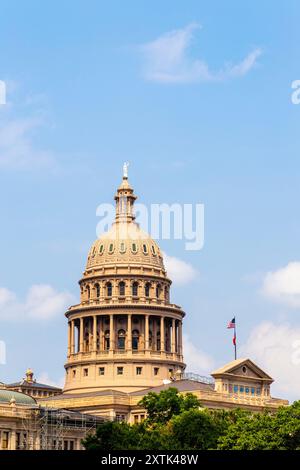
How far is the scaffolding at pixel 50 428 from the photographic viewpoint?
16638cm

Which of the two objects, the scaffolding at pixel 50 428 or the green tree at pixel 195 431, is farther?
the scaffolding at pixel 50 428

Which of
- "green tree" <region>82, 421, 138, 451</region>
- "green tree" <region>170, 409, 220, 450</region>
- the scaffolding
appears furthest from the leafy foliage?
"green tree" <region>82, 421, 138, 451</region>

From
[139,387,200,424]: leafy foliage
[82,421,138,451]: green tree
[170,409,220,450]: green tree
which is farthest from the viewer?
[139,387,200,424]: leafy foliage

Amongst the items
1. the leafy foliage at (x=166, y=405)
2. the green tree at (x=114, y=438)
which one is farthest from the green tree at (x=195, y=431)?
the leafy foliage at (x=166, y=405)

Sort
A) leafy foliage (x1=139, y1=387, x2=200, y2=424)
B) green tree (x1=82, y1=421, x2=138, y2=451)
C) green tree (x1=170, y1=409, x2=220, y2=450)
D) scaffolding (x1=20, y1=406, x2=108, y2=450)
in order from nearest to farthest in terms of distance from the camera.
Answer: green tree (x1=82, y1=421, x2=138, y2=451) → green tree (x1=170, y1=409, x2=220, y2=450) → leafy foliage (x1=139, y1=387, x2=200, y2=424) → scaffolding (x1=20, y1=406, x2=108, y2=450)

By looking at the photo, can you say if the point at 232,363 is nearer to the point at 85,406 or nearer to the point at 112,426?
the point at 85,406

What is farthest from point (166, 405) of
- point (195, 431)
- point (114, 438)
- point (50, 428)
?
point (114, 438)

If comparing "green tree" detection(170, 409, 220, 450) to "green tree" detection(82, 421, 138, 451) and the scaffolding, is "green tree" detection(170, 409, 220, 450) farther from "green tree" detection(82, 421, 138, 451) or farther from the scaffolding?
the scaffolding

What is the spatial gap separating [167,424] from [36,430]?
81.6 feet

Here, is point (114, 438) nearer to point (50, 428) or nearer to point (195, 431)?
point (195, 431)

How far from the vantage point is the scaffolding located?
16638 centimetres

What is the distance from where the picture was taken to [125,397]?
620 ft

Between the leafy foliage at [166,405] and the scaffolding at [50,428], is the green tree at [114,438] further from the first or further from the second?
the scaffolding at [50,428]
